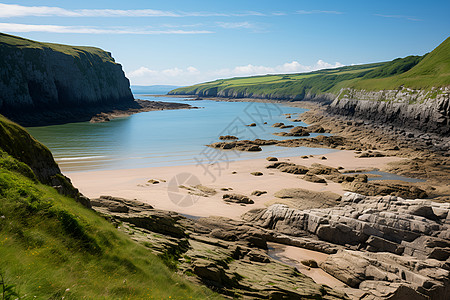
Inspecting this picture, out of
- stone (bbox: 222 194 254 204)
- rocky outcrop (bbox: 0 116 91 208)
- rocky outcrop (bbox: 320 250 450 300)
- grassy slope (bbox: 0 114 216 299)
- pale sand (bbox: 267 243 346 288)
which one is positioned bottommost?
pale sand (bbox: 267 243 346 288)

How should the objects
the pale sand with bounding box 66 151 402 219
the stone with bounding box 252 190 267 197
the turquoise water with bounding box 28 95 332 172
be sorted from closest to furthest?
the pale sand with bounding box 66 151 402 219 < the stone with bounding box 252 190 267 197 < the turquoise water with bounding box 28 95 332 172

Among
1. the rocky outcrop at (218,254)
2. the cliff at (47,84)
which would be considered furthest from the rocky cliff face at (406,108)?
the cliff at (47,84)

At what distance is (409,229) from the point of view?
19000 mm

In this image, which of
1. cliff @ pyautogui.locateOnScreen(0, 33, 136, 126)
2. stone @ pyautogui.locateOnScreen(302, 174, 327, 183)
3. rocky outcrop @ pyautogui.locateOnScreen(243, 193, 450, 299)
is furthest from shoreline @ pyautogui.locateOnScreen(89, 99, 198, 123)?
rocky outcrop @ pyautogui.locateOnScreen(243, 193, 450, 299)

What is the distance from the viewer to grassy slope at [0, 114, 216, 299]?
7.18m

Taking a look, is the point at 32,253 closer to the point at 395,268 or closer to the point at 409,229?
the point at 395,268

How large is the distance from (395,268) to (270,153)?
130 feet

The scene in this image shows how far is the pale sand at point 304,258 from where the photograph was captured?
16531mm

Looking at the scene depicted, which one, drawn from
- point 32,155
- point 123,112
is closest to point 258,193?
point 32,155

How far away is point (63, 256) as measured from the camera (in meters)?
8.59

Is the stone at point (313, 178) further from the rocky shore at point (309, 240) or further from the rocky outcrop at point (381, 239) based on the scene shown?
the rocky outcrop at point (381, 239)

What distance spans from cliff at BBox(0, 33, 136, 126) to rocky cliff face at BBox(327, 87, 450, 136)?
81.6 metres

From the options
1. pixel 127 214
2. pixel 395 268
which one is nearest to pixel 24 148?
pixel 127 214

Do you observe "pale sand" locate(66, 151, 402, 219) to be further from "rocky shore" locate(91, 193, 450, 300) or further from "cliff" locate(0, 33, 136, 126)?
"cliff" locate(0, 33, 136, 126)
